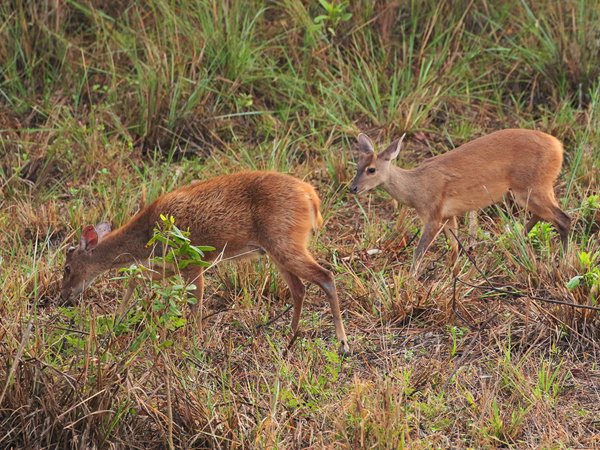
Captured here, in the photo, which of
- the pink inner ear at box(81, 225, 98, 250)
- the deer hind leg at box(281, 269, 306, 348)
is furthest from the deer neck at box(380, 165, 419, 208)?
the pink inner ear at box(81, 225, 98, 250)

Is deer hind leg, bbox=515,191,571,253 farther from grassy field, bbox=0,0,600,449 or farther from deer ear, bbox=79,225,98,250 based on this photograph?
deer ear, bbox=79,225,98,250

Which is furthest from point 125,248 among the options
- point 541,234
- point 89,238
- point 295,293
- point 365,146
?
point 541,234

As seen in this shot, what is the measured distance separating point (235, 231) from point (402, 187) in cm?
183

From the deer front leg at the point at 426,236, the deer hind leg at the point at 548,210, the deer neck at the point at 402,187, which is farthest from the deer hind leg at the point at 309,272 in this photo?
the deer hind leg at the point at 548,210

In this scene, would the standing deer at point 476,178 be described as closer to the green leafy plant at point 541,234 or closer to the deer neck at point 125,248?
the green leafy plant at point 541,234

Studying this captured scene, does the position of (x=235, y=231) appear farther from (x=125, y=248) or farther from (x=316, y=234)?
(x=316, y=234)

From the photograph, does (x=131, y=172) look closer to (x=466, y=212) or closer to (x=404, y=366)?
(x=466, y=212)

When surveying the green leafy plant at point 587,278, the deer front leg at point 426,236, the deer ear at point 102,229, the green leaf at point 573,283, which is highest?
the green leaf at point 573,283

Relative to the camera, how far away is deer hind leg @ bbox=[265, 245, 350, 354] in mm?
5043

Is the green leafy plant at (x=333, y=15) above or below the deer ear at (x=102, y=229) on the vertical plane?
above

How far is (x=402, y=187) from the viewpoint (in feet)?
21.8

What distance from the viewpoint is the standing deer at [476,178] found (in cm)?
646

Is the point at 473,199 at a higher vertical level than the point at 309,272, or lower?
lower

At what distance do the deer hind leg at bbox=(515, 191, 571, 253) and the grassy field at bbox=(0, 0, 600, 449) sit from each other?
0.14 m
